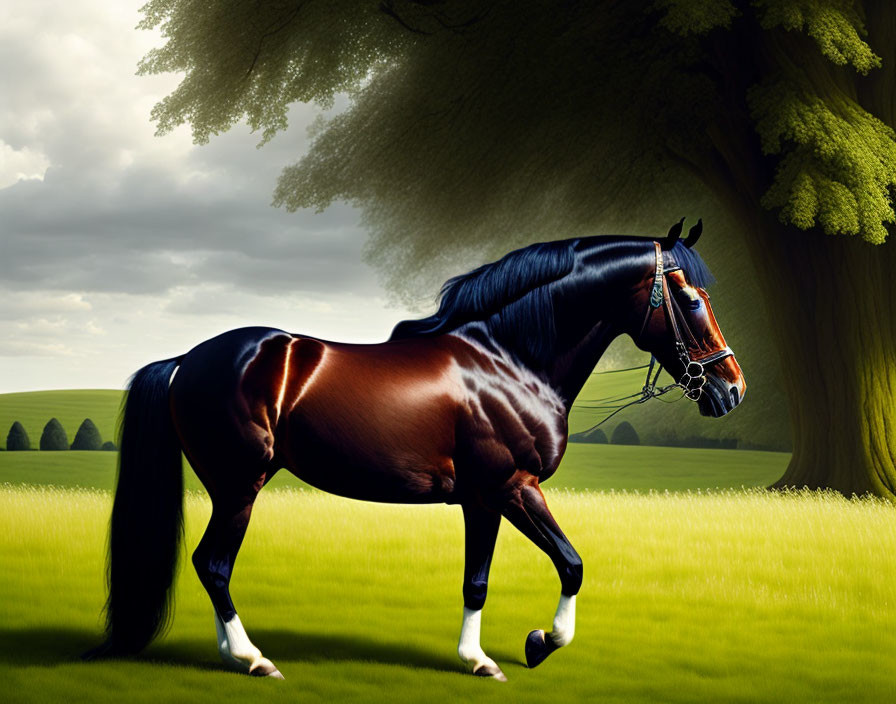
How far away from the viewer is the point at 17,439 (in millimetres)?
23375

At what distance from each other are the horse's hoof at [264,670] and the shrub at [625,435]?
23.4 meters

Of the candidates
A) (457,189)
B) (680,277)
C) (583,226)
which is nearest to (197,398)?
(680,277)

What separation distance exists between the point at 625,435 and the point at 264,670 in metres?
23.8

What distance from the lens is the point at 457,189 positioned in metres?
15.0

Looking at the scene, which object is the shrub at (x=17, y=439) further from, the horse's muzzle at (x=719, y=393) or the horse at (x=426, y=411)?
the horse's muzzle at (x=719, y=393)

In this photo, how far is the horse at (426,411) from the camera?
5.34 metres

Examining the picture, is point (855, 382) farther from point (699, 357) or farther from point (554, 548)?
point (554, 548)

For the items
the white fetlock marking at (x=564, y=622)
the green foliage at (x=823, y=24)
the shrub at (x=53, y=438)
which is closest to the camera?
the white fetlock marking at (x=564, y=622)

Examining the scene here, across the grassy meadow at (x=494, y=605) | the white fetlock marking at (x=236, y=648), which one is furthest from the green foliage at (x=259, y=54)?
the white fetlock marking at (x=236, y=648)

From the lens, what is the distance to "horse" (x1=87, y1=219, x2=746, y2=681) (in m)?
5.34

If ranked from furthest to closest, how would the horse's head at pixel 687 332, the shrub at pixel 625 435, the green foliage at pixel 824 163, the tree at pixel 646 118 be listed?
the shrub at pixel 625 435 < the tree at pixel 646 118 < the green foliage at pixel 824 163 < the horse's head at pixel 687 332

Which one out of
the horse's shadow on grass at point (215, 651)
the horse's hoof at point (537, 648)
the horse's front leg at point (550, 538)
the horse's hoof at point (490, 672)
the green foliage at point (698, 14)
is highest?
the green foliage at point (698, 14)

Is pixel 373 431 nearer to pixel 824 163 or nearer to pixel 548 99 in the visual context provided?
pixel 824 163

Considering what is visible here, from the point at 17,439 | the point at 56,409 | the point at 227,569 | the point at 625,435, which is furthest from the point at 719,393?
the point at 56,409
